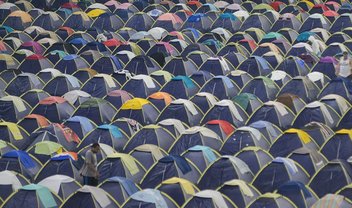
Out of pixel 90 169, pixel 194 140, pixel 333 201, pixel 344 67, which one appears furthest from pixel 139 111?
pixel 333 201

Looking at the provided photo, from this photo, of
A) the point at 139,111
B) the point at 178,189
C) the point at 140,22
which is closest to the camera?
the point at 178,189

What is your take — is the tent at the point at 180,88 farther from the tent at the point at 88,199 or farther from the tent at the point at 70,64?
the tent at the point at 88,199

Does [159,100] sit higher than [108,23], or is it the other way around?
[159,100]

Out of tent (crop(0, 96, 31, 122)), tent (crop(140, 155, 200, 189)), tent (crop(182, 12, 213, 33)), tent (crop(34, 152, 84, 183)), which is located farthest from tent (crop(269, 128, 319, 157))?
tent (crop(182, 12, 213, 33))

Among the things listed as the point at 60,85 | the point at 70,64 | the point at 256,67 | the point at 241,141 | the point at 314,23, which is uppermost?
the point at 241,141

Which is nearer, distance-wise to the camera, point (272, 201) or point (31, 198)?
point (272, 201)

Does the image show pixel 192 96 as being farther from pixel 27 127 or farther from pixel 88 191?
pixel 88 191

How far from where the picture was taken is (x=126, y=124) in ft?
99.8

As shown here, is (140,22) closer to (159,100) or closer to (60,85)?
(60,85)

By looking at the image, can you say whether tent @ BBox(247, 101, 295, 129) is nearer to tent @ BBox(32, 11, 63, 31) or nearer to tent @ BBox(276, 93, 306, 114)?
tent @ BBox(276, 93, 306, 114)

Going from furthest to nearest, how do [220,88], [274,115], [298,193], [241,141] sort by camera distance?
[220,88], [274,115], [241,141], [298,193]

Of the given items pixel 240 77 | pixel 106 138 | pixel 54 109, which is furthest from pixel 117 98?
pixel 240 77

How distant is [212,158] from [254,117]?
3947mm

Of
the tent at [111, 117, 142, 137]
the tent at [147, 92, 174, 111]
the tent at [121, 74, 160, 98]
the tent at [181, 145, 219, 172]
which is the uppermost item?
the tent at [181, 145, 219, 172]
